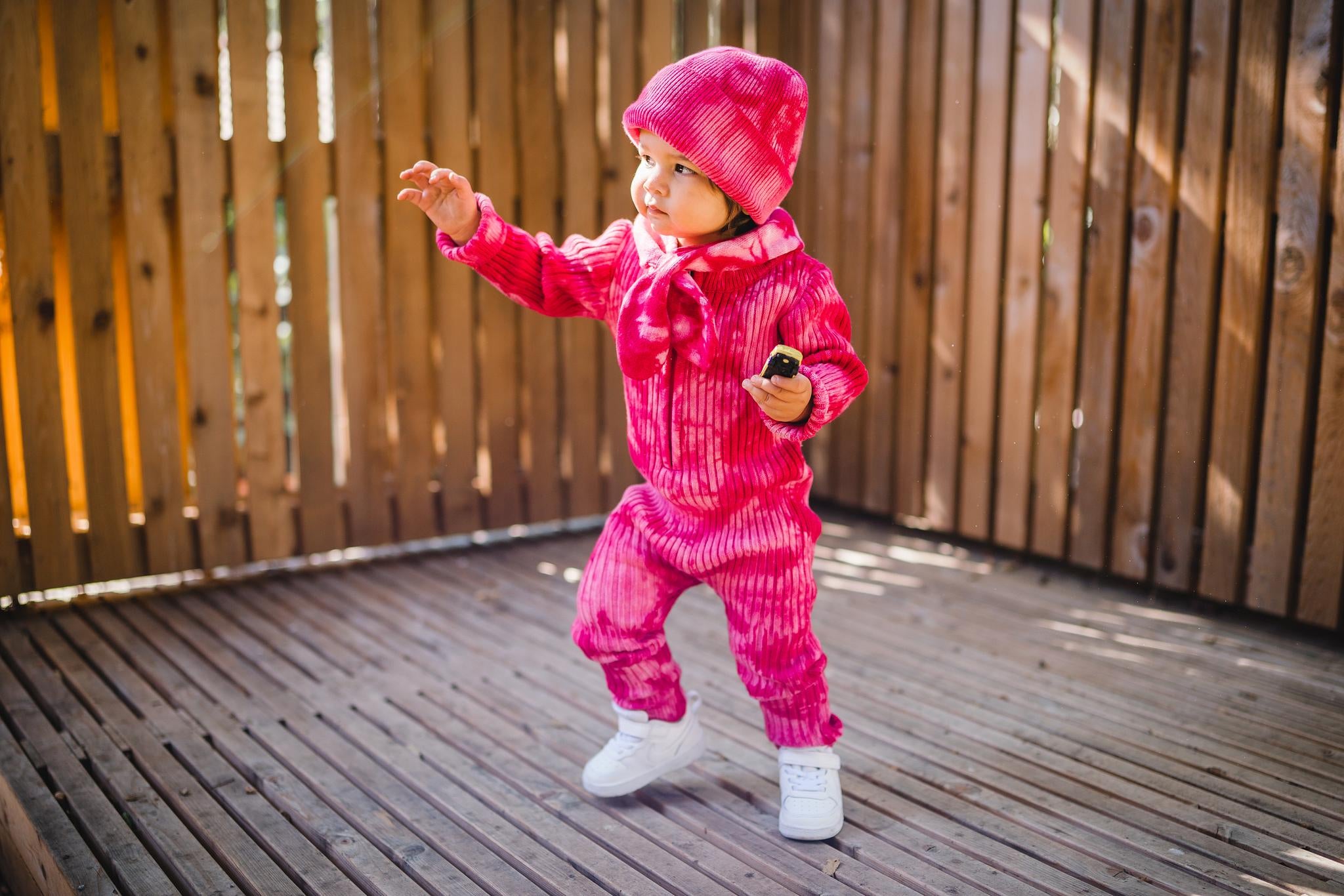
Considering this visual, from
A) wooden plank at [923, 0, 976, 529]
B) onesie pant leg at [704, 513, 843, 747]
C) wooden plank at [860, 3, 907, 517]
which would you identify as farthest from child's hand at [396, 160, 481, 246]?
wooden plank at [860, 3, 907, 517]

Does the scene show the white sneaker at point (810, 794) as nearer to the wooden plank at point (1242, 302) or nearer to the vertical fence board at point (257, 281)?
the wooden plank at point (1242, 302)

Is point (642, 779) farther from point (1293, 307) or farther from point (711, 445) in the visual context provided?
point (1293, 307)

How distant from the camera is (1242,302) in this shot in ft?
10.7

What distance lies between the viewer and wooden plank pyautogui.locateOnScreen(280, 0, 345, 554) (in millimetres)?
3559

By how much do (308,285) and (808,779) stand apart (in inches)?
91.7

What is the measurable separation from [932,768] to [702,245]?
4.04 feet

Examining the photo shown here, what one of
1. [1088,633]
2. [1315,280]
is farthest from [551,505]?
[1315,280]

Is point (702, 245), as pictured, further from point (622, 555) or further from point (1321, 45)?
point (1321, 45)

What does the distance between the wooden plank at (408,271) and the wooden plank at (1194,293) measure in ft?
7.61

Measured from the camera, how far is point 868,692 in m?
2.89

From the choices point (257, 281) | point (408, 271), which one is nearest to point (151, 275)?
point (257, 281)

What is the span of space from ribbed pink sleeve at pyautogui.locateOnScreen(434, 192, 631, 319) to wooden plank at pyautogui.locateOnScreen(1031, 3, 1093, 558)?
198cm

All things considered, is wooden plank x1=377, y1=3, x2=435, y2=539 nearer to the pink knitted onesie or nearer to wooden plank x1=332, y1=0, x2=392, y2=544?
wooden plank x1=332, y1=0, x2=392, y2=544

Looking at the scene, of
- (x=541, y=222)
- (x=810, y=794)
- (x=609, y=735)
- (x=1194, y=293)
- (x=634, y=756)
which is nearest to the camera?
(x=810, y=794)
